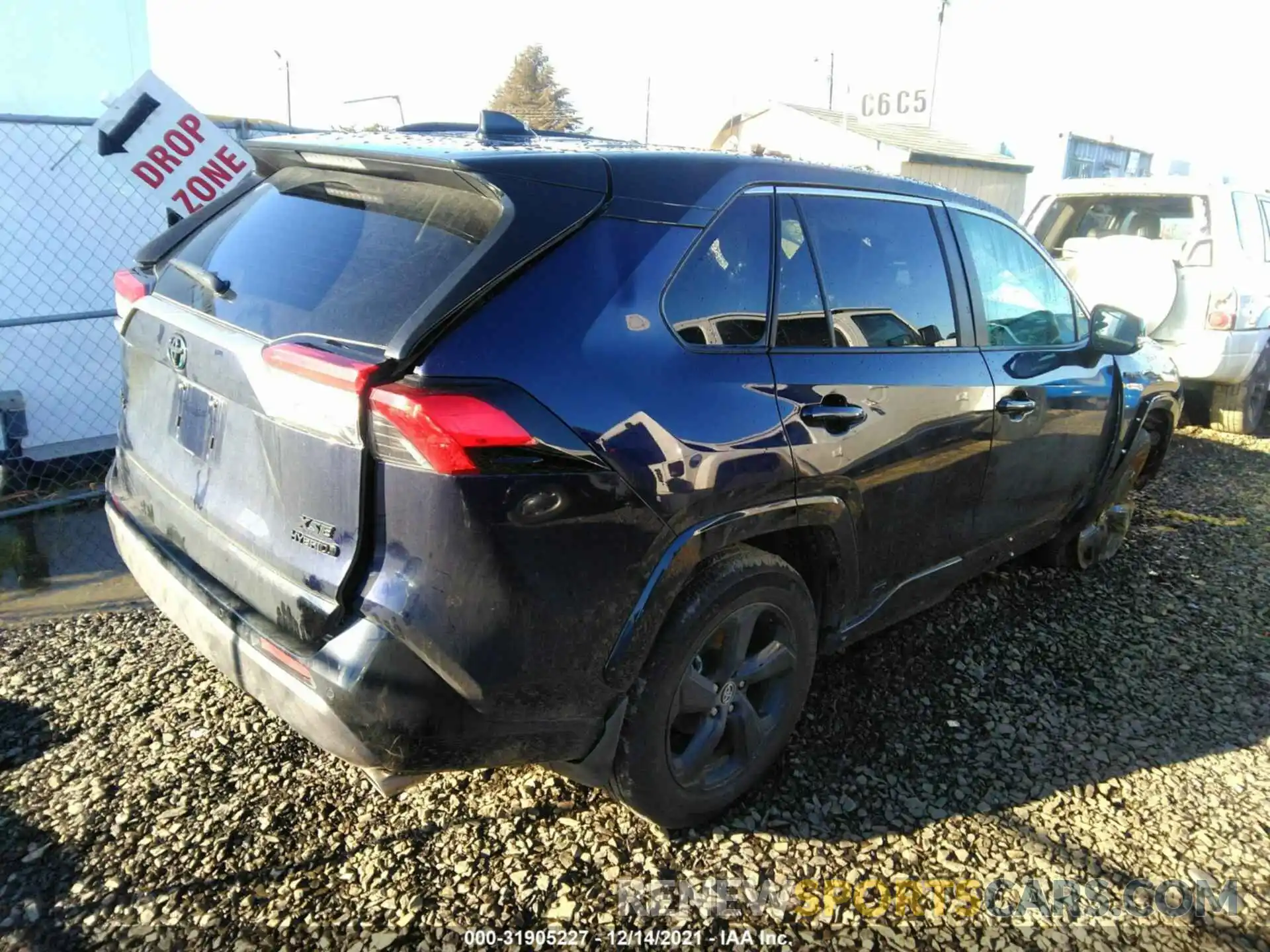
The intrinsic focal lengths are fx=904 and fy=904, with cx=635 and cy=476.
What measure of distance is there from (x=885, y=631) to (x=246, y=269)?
112 inches

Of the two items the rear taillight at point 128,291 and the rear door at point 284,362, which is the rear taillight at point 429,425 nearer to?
the rear door at point 284,362

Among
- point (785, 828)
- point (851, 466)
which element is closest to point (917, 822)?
point (785, 828)

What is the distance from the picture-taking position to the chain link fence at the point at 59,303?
5.29m

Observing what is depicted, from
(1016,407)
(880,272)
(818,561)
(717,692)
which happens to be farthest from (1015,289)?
(717,692)

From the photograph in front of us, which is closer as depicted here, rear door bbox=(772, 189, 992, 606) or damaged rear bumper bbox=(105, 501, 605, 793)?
damaged rear bumper bbox=(105, 501, 605, 793)

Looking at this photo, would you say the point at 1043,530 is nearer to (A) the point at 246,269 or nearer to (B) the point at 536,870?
(B) the point at 536,870

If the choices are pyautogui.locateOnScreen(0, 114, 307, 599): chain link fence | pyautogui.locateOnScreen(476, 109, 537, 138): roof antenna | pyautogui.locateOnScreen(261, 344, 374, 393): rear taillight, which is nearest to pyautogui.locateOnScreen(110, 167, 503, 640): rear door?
pyautogui.locateOnScreen(261, 344, 374, 393): rear taillight

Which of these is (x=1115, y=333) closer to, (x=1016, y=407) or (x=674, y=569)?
(x=1016, y=407)

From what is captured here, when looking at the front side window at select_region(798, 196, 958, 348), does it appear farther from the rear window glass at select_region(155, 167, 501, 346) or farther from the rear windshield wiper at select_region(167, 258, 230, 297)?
the rear windshield wiper at select_region(167, 258, 230, 297)

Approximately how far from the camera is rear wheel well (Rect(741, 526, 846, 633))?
275 centimetres

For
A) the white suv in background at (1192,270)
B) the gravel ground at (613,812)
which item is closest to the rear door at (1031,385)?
the gravel ground at (613,812)

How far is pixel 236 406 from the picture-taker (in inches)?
88.3

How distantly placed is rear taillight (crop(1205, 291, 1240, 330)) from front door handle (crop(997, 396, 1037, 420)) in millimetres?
4778

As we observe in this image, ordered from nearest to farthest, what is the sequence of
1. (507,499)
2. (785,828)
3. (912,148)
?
1. (507,499)
2. (785,828)
3. (912,148)
